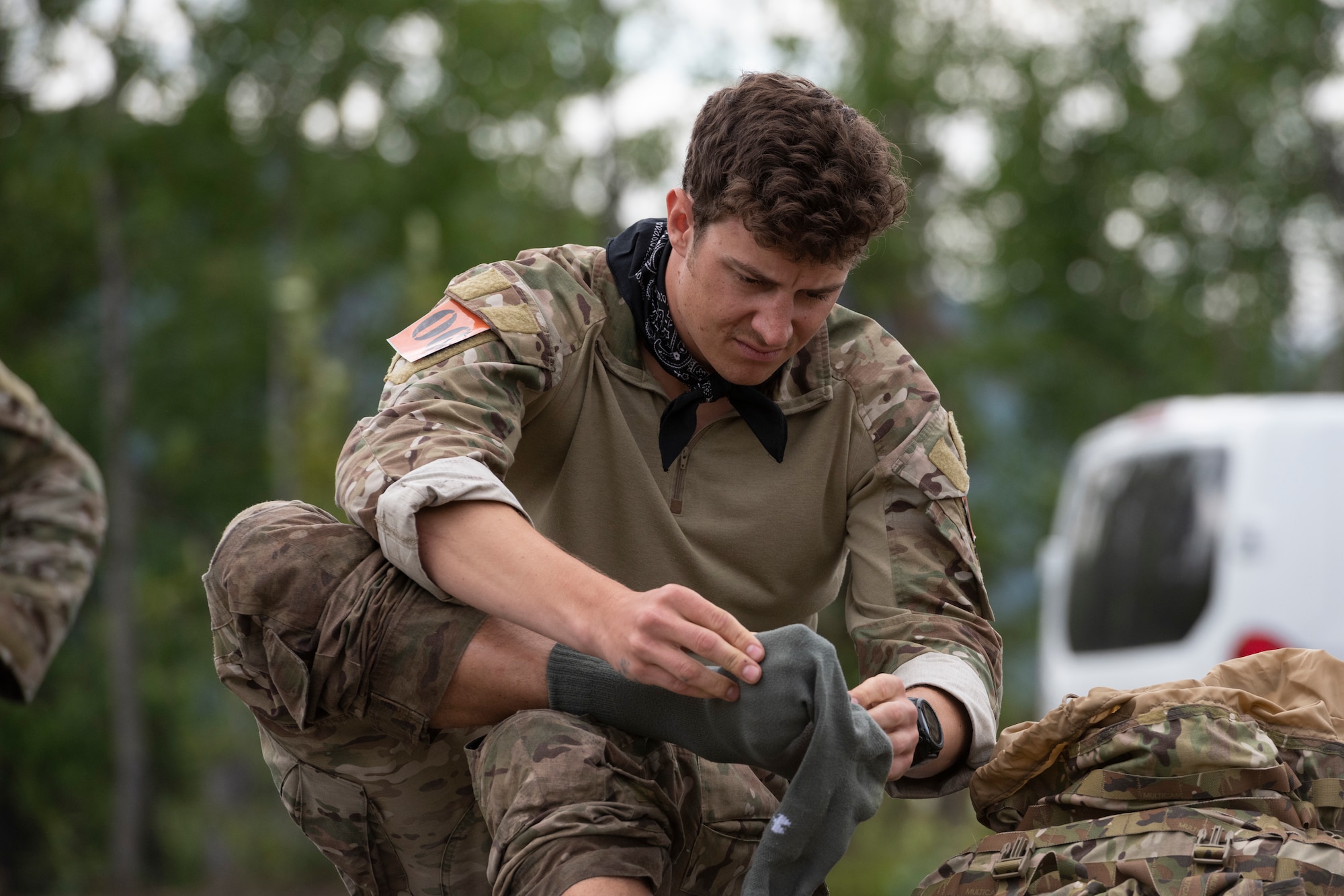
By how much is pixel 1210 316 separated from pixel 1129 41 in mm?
3050

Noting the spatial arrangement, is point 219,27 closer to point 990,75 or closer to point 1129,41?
point 990,75

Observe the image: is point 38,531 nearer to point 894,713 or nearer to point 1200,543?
point 894,713

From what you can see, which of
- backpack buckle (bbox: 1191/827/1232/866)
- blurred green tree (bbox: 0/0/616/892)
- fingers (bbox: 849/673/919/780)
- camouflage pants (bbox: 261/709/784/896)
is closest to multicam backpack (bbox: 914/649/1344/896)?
backpack buckle (bbox: 1191/827/1232/866)

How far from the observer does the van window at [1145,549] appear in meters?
5.99

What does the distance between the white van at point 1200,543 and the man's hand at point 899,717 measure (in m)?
3.25

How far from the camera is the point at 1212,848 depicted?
2010mm

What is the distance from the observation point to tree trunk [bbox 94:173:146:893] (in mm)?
14125

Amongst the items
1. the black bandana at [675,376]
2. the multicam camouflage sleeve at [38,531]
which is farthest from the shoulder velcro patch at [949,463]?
the multicam camouflage sleeve at [38,531]

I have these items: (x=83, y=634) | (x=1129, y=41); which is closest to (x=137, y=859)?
(x=83, y=634)

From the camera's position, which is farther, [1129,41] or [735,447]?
[1129,41]

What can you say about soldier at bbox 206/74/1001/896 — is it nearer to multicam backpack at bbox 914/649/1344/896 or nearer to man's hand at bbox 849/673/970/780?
man's hand at bbox 849/673/970/780

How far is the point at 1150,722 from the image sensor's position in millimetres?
2219

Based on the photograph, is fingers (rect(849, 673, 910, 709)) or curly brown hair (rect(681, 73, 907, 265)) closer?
fingers (rect(849, 673, 910, 709))

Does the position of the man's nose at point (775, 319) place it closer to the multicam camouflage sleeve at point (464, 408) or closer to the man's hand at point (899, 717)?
the multicam camouflage sleeve at point (464, 408)
